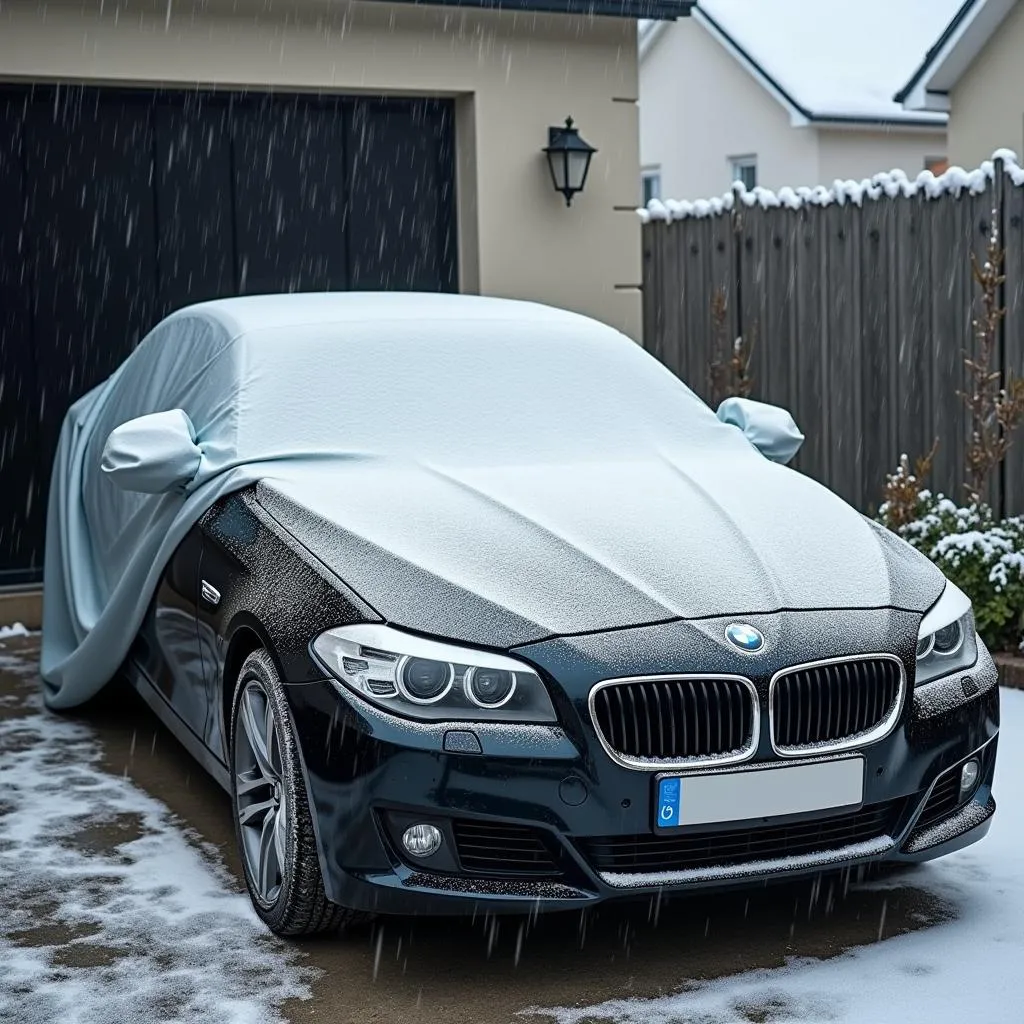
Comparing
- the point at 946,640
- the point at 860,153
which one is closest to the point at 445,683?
the point at 946,640

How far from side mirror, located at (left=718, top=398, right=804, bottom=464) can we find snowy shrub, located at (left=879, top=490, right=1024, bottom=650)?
195 centimetres

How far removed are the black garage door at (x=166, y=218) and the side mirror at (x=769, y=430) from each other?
14.7 ft

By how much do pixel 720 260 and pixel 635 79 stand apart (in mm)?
1276

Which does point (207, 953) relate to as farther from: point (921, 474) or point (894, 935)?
point (921, 474)

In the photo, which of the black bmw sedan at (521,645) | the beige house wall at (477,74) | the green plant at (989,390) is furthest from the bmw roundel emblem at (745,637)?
the beige house wall at (477,74)

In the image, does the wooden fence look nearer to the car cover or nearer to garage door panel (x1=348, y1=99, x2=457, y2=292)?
garage door panel (x1=348, y1=99, x2=457, y2=292)

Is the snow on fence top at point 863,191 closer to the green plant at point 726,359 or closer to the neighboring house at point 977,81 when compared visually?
the green plant at point 726,359

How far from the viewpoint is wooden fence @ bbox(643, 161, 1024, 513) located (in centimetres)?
830

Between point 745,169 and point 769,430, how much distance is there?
21.1 meters

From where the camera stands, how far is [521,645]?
3.55m

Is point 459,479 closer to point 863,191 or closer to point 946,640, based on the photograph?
point 946,640

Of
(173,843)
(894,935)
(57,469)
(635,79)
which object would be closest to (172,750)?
(173,843)

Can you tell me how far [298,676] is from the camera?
3736 millimetres

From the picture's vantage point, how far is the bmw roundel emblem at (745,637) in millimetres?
3629
